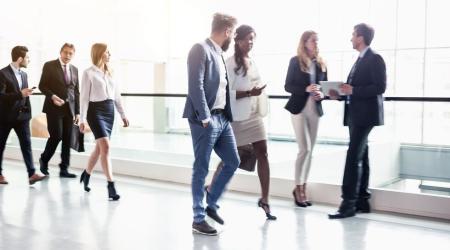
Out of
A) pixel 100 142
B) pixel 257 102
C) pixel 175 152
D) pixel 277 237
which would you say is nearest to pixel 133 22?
pixel 175 152

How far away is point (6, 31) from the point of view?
9203 millimetres

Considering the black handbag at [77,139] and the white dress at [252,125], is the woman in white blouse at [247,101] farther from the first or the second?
the black handbag at [77,139]

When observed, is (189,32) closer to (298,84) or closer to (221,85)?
(298,84)

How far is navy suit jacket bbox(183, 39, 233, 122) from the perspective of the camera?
3.65 metres

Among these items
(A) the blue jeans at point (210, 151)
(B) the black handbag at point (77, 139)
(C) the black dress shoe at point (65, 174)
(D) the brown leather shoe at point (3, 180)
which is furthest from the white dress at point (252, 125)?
(D) the brown leather shoe at point (3, 180)

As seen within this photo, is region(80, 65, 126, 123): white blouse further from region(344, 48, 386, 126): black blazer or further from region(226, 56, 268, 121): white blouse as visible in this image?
region(344, 48, 386, 126): black blazer

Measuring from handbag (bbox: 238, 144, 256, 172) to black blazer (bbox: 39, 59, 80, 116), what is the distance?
2665 millimetres

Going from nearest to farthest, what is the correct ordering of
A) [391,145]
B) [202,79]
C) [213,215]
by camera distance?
[202,79], [213,215], [391,145]

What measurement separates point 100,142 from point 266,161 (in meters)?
1.68

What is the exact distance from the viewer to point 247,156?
4.48 m

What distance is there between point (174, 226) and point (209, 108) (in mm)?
988

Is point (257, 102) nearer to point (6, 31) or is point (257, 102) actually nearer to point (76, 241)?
point (76, 241)

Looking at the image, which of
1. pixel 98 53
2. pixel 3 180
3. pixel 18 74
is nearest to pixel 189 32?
pixel 18 74

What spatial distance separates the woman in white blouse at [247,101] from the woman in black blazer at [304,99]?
0.45 metres
